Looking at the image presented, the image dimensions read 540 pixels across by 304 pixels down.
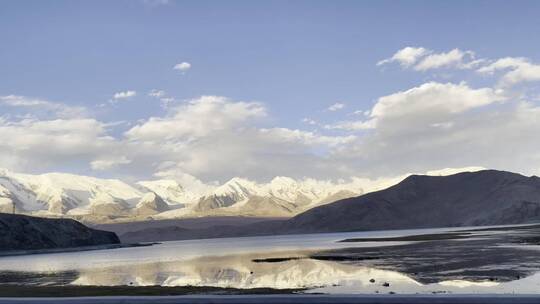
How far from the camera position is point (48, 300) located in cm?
2070

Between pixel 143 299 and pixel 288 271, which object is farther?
pixel 288 271

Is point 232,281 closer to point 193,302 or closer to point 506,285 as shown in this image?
point 506,285

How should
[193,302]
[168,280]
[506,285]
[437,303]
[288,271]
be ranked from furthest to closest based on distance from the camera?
[288,271], [168,280], [506,285], [193,302], [437,303]

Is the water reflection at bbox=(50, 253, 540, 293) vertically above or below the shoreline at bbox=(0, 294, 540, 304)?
below

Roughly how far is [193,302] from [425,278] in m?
36.9

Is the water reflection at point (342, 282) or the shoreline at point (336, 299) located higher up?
the shoreline at point (336, 299)

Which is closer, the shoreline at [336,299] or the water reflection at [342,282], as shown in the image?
the shoreline at [336,299]

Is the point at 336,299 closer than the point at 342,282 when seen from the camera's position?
Yes

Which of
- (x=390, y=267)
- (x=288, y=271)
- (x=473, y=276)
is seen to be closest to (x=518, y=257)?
(x=390, y=267)

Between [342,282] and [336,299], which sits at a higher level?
[336,299]

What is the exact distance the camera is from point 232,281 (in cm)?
5975

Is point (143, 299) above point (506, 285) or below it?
above

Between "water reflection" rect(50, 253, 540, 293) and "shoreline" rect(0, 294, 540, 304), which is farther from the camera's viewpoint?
"water reflection" rect(50, 253, 540, 293)

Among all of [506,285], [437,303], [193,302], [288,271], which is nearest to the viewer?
[437,303]
